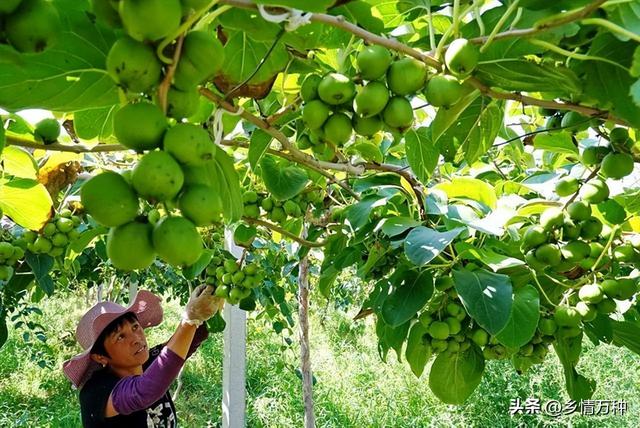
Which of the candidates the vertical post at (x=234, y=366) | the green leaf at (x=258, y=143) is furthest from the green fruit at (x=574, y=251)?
the vertical post at (x=234, y=366)

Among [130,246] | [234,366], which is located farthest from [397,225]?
[234,366]

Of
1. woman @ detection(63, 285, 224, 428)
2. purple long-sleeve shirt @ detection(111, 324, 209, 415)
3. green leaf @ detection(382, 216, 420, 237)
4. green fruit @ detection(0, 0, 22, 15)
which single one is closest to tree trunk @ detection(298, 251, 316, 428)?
woman @ detection(63, 285, 224, 428)

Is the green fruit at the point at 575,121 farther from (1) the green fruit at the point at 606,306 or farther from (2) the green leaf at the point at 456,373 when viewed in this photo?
(2) the green leaf at the point at 456,373

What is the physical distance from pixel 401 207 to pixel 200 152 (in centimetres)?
137

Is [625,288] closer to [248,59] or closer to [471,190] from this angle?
[471,190]

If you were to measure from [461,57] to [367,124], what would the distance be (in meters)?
0.16

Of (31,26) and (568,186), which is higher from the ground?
(31,26)

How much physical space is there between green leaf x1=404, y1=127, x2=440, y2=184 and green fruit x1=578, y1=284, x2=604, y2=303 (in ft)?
1.61

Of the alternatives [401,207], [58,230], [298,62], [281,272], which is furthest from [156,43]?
[281,272]

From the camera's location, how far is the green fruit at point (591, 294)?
4.72ft

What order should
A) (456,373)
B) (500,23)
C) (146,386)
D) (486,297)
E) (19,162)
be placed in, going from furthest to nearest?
(146,386) < (456,373) < (19,162) < (486,297) < (500,23)

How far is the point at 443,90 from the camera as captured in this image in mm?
753

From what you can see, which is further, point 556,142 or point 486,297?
point 556,142

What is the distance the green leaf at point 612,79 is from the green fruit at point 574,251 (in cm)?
56
